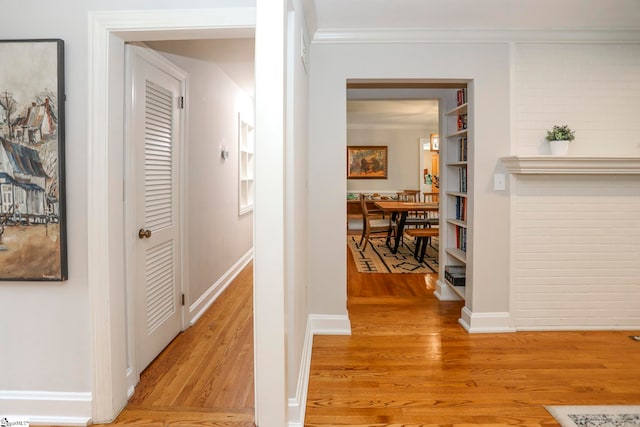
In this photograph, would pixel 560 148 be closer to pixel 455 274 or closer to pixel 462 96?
pixel 462 96

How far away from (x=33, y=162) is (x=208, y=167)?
1.88m

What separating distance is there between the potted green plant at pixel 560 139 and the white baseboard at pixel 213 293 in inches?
124

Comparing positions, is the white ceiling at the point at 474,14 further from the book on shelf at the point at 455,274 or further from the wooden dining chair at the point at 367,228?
the wooden dining chair at the point at 367,228

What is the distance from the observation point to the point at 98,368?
206 cm

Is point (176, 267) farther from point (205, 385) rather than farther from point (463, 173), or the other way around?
point (463, 173)

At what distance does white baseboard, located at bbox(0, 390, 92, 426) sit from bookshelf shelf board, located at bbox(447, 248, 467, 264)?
2.91m

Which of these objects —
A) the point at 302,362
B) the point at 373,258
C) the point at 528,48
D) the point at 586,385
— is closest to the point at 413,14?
the point at 528,48

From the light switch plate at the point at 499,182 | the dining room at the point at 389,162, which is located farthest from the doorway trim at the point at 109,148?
the dining room at the point at 389,162

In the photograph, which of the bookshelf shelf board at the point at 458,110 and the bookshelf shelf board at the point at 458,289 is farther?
the bookshelf shelf board at the point at 458,289

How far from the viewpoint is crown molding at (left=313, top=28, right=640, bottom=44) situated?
10.4 feet

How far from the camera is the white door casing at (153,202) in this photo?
7.79 ft

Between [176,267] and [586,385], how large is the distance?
283cm

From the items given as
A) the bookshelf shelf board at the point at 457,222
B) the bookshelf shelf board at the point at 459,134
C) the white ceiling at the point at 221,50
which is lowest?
the bookshelf shelf board at the point at 457,222

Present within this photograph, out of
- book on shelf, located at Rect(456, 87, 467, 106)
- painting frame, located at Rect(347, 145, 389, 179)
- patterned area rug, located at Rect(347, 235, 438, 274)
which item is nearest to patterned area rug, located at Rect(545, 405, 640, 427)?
book on shelf, located at Rect(456, 87, 467, 106)
